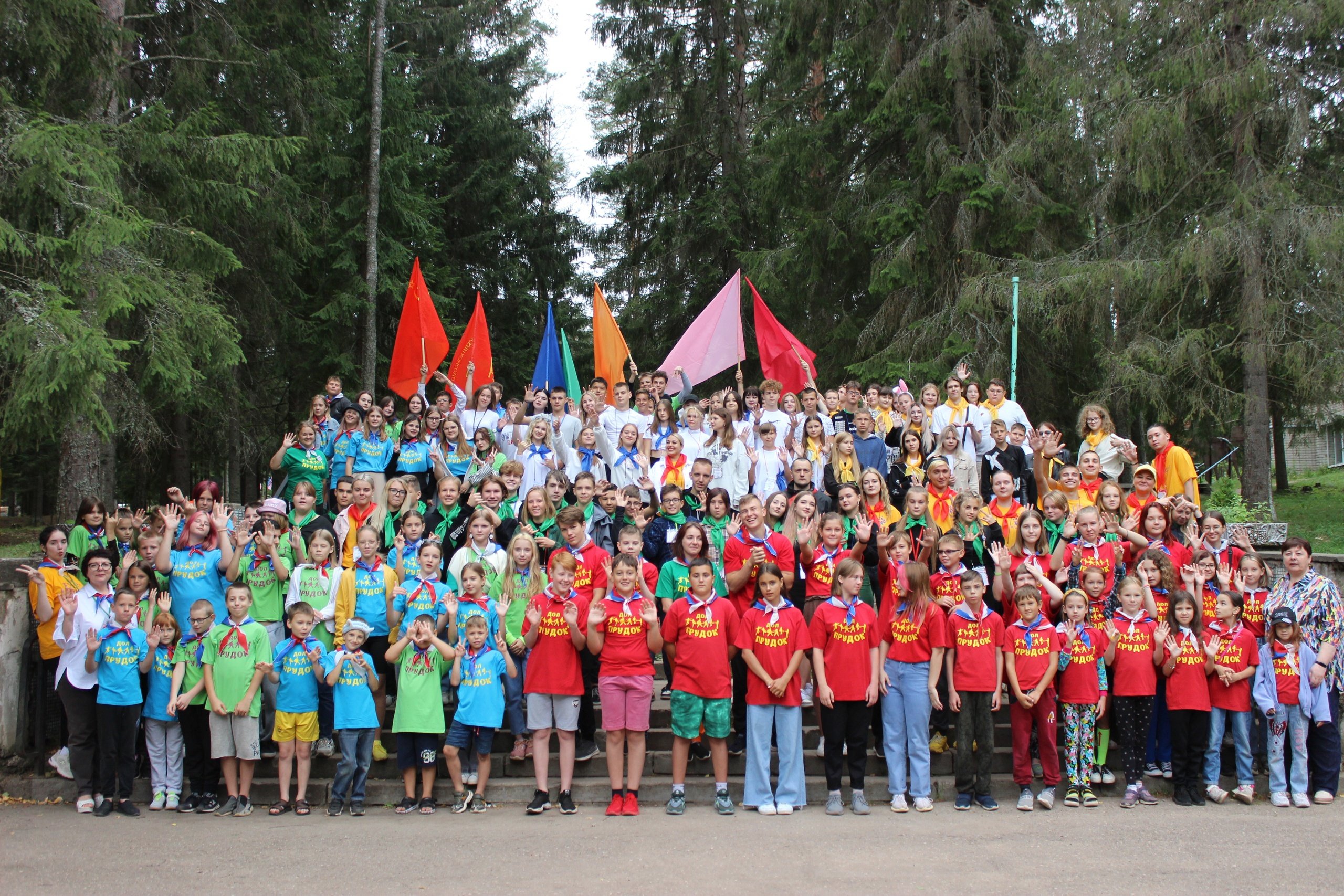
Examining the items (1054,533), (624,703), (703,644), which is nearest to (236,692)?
(624,703)

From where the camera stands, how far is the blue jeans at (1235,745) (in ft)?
24.3

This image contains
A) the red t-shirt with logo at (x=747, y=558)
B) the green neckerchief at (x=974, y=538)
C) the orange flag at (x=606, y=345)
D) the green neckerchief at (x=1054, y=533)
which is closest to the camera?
the red t-shirt with logo at (x=747, y=558)

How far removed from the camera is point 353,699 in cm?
713

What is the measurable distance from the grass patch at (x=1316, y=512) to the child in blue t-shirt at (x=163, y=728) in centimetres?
1167

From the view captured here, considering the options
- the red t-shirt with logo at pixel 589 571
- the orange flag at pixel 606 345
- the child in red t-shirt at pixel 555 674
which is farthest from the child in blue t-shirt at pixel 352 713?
the orange flag at pixel 606 345

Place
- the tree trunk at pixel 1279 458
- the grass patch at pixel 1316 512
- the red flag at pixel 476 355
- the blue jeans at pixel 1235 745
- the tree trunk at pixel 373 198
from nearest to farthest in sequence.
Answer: the blue jeans at pixel 1235 745
the grass patch at pixel 1316 512
the red flag at pixel 476 355
the tree trunk at pixel 373 198
the tree trunk at pixel 1279 458

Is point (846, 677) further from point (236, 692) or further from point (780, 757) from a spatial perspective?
point (236, 692)

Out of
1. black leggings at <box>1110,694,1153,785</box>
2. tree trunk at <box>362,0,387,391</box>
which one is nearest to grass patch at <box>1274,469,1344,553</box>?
black leggings at <box>1110,694,1153,785</box>

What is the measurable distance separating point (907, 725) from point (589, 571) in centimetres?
261

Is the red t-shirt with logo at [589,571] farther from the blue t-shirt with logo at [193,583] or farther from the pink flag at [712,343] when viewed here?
the pink flag at [712,343]

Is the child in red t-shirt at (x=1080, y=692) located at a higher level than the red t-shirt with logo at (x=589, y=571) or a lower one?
lower

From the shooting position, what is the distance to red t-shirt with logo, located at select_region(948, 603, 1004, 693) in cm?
721

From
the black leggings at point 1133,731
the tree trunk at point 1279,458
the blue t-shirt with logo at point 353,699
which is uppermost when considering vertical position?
the tree trunk at point 1279,458

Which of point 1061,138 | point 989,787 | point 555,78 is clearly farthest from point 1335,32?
point 555,78
